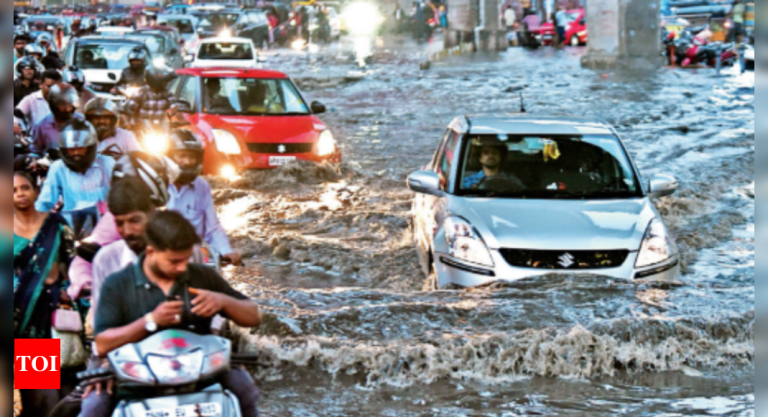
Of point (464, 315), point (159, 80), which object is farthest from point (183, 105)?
point (464, 315)

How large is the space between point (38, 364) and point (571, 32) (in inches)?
1901

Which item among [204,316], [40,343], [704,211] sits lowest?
[704,211]

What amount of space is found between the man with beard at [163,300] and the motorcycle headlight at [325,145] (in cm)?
1092

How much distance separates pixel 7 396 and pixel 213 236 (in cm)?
270

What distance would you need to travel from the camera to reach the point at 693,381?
710 cm

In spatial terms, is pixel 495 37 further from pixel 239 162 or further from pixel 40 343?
pixel 40 343

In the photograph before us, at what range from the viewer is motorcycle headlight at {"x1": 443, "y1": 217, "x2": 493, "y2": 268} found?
7937 millimetres

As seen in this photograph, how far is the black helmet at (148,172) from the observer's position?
514 cm

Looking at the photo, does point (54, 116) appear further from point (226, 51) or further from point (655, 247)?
point (226, 51)

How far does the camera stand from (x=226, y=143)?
14.5 meters

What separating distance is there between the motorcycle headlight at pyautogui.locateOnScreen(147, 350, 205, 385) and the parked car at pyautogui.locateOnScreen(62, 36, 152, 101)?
18735 mm

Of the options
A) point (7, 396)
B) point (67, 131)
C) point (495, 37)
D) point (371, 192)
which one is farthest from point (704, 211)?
point (495, 37)

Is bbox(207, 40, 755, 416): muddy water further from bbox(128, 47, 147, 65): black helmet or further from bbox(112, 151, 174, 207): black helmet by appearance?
bbox(128, 47, 147, 65): black helmet

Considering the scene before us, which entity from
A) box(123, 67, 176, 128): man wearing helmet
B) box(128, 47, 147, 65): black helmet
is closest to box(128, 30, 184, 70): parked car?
box(128, 47, 147, 65): black helmet
